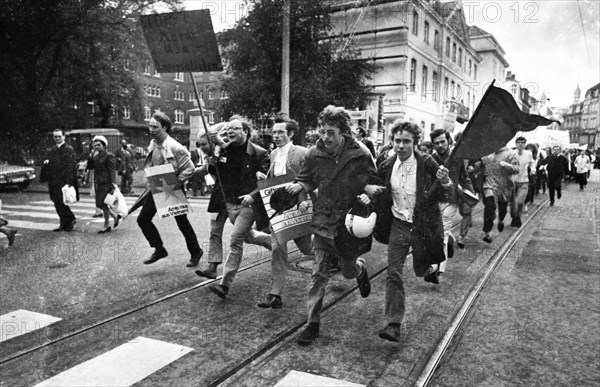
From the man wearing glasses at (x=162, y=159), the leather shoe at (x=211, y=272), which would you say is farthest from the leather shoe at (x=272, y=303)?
the man wearing glasses at (x=162, y=159)

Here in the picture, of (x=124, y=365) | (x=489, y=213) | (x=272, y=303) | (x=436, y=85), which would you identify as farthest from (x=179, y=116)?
(x=124, y=365)

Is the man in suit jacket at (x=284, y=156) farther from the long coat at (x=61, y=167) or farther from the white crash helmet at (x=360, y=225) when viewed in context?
the long coat at (x=61, y=167)

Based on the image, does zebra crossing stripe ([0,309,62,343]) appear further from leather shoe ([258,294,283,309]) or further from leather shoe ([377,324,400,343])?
leather shoe ([377,324,400,343])

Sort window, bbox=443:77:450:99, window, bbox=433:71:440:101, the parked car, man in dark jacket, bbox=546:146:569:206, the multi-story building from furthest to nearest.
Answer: window, bbox=443:77:450:99 → window, bbox=433:71:440:101 → the multi-story building → the parked car → man in dark jacket, bbox=546:146:569:206

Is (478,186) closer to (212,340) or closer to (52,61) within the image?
(212,340)

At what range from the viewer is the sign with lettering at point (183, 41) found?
510 cm

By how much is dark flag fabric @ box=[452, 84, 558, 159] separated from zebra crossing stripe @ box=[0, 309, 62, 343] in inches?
148

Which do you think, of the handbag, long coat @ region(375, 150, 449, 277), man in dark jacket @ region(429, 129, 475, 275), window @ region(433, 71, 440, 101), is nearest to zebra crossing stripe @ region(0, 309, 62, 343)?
long coat @ region(375, 150, 449, 277)

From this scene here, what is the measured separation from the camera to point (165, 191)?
6.10 metres

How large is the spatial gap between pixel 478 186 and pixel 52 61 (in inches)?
740

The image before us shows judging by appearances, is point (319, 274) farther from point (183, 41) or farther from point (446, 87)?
point (446, 87)

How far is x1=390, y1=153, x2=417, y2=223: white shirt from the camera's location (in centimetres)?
426

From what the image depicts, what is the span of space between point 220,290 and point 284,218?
1.03 metres

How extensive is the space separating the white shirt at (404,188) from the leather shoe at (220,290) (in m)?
1.88
